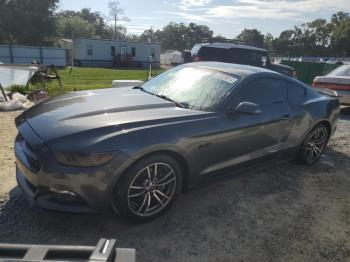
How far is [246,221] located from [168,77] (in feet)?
7.15

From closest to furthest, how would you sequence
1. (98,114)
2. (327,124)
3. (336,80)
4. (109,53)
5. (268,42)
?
1. (98,114)
2. (327,124)
3. (336,80)
4. (109,53)
5. (268,42)

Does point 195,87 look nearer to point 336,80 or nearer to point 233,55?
point 336,80

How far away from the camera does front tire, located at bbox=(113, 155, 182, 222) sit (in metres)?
3.05

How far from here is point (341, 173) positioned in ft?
16.6

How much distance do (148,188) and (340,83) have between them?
7.83 m

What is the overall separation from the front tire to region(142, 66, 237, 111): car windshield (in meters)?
0.84

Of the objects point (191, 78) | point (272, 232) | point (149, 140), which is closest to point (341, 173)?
point (272, 232)

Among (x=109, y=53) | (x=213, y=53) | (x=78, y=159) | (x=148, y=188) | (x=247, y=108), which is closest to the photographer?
(x=78, y=159)

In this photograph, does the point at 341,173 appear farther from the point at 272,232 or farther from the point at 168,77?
the point at 168,77

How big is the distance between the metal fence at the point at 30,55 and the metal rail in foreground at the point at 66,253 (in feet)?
110

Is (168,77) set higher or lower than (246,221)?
higher

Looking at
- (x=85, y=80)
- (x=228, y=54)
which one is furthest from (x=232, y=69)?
(x=85, y=80)

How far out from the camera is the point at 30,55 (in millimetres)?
33500

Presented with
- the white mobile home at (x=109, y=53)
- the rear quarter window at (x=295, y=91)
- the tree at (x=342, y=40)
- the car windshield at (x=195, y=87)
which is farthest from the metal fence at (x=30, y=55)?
the tree at (x=342, y=40)
